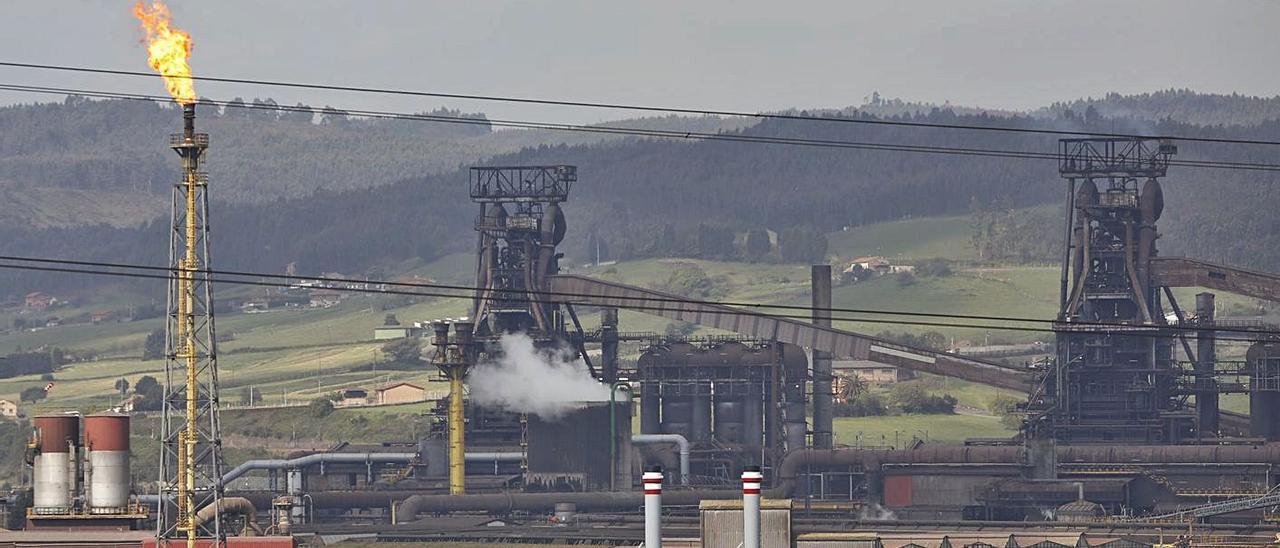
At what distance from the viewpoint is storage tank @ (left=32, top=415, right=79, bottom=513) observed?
5403 centimetres

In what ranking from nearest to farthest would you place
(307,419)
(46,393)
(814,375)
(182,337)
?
(182,337)
(814,375)
(307,419)
(46,393)

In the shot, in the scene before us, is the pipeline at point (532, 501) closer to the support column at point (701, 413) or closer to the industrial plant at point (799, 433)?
the industrial plant at point (799, 433)

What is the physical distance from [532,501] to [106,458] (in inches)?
1673

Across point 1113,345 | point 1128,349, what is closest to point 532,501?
point 1113,345

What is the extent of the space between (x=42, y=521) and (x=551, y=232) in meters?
56.8

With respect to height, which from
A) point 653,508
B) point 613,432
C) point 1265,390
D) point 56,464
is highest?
point 653,508

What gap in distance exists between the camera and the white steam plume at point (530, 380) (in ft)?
342

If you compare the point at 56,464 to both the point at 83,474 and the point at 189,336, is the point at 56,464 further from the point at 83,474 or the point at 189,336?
the point at 189,336

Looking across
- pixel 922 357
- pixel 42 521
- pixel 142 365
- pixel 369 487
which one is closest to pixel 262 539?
pixel 42 521

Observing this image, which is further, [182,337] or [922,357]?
[922,357]

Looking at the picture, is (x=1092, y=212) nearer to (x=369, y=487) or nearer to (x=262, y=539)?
(x=369, y=487)

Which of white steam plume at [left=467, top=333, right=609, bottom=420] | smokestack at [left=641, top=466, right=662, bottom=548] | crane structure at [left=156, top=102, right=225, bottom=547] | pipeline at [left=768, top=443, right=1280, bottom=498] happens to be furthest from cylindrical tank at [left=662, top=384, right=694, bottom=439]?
smokestack at [left=641, top=466, right=662, bottom=548]

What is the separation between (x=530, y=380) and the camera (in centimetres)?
10519

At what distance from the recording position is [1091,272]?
104500 mm
